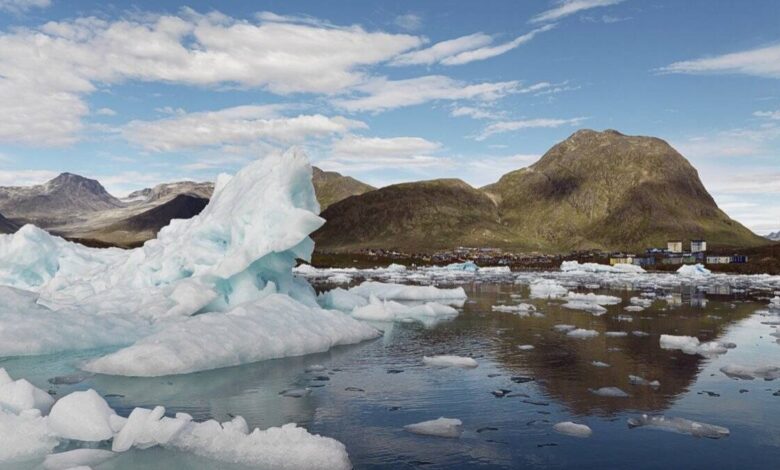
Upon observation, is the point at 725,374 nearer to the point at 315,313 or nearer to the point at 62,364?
the point at 315,313

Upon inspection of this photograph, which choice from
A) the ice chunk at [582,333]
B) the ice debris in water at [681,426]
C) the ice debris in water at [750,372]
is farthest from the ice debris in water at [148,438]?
the ice chunk at [582,333]

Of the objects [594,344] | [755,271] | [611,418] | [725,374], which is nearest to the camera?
[611,418]

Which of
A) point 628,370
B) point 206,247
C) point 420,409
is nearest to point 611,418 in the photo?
point 420,409

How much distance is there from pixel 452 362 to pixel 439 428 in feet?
19.7

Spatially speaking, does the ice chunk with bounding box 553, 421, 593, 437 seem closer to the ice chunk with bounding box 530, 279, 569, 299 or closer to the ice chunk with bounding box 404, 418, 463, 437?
the ice chunk with bounding box 404, 418, 463, 437

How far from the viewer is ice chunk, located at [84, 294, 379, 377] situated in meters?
14.5

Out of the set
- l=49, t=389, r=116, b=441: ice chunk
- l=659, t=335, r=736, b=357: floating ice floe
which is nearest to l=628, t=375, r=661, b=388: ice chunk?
l=659, t=335, r=736, b=357: floating ice floe

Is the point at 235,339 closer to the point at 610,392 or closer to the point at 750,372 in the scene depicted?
the point at 610,392

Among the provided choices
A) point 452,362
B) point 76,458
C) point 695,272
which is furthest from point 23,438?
point 695,272

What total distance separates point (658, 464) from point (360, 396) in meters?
6.00

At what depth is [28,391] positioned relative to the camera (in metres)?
10.5

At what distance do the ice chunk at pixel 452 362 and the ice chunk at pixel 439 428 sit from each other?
5.62 meters

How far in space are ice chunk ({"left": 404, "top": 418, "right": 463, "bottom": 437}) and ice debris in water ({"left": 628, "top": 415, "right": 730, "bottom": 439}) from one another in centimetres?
317

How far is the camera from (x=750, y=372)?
601 inches
